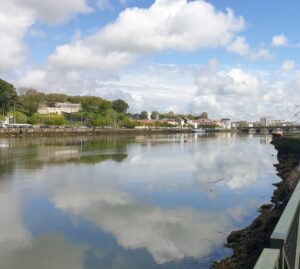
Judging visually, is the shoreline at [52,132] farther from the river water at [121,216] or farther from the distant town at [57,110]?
the river water at [121,216]

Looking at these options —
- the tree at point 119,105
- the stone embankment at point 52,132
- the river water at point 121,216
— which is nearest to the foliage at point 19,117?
the stone embankment at point 52,132

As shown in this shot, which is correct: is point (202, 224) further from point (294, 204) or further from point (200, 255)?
point (294, 204)

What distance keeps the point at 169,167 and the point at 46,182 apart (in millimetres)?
11904

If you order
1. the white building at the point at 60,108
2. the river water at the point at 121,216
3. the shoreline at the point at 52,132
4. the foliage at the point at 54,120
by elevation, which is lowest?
the river water at the point at 121,216

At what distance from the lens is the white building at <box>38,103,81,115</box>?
12900 cm

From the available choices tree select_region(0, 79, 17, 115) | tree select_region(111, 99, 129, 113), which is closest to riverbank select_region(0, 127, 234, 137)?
tree select_region(0, 79, 17, 115)

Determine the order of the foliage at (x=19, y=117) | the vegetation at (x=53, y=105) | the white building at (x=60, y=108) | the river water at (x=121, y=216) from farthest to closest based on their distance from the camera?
1. the white building at (x=60, y=108)
2. the foliage at (x=19, y=117)
3. the vegetation at (x=53, y=105)
4. the river water at (x=121, y=216)

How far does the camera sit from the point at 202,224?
13695 mm

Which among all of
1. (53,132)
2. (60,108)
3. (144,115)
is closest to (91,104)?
(60,108)

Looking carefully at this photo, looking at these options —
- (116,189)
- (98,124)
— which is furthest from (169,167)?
(98,124)

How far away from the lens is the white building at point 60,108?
5079 inches

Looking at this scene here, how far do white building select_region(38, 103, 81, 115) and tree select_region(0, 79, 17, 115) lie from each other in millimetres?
23794

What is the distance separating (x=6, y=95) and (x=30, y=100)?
15.1m

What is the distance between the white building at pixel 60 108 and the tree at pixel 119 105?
13.0m
